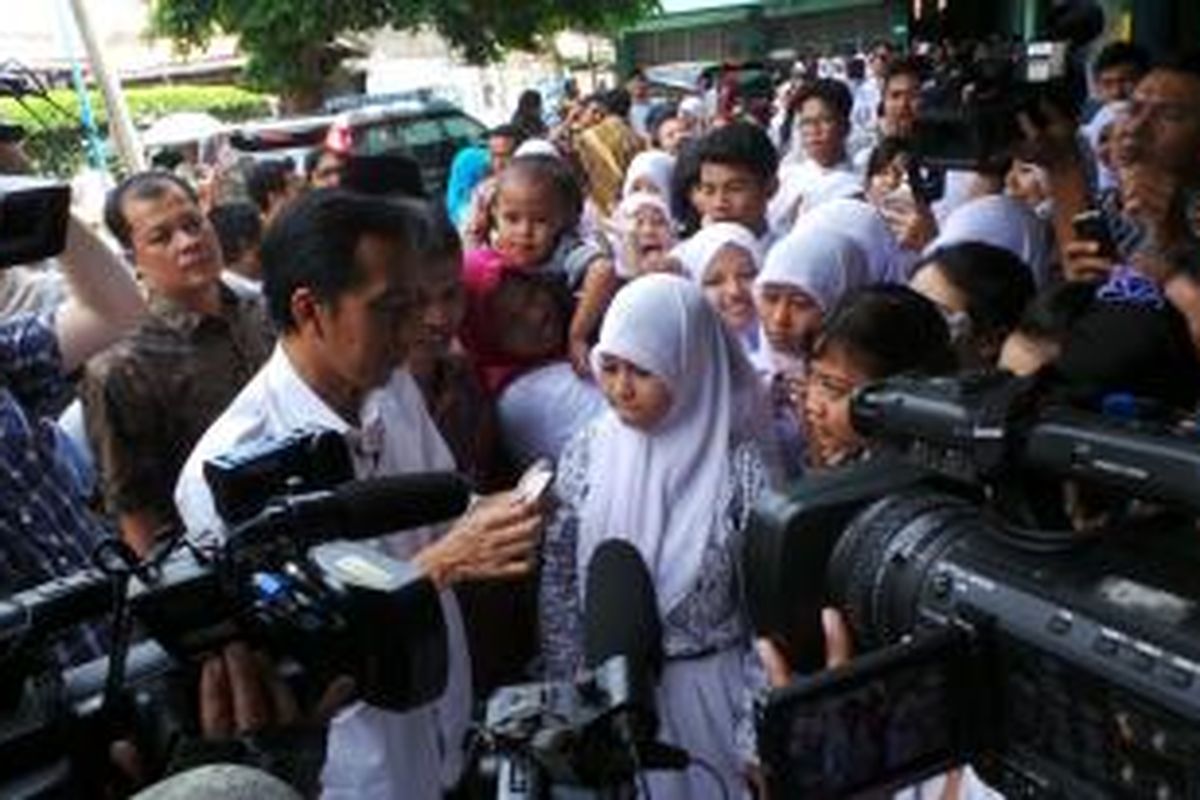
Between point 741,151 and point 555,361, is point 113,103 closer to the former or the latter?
point 741,151

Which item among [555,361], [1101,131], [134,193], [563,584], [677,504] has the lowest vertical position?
[563,584]

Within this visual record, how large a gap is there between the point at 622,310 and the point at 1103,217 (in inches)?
51.7

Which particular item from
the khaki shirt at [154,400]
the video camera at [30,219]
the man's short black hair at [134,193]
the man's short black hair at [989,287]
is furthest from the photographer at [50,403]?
the man's short black hair at [989,287]

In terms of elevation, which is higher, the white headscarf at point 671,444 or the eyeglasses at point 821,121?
the eyeglasses at point 821,121

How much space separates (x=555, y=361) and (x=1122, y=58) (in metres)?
4.75

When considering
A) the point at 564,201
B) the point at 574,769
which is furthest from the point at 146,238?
the point at 574,769

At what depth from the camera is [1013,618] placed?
49.4 inches

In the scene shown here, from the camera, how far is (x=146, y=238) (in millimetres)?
3428

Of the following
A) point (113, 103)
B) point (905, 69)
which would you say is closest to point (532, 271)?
point (905, 69)

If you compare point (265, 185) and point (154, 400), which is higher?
point (265, 185)

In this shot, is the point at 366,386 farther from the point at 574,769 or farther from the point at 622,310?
the point at 574,769

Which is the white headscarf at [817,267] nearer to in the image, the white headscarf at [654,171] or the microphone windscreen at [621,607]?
the microphone windscreen at [621,607]

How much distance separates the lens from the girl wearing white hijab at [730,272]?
377 centimetres

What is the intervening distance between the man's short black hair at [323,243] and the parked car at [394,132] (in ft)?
30.6
